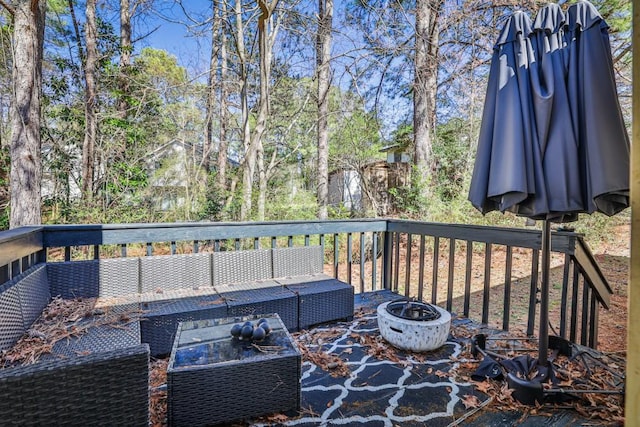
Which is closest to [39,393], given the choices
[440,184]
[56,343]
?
[56,343]

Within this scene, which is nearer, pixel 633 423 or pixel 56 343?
pixel 633 423

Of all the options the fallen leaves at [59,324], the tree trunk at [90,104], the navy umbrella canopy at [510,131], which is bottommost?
the fallen leaves at [59,324]

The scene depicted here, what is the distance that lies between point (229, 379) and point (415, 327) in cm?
132

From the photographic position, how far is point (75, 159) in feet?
23.2

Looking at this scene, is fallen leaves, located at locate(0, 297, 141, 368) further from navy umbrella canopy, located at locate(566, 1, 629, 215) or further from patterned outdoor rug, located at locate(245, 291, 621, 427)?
navy umbrella canopy, located at locate(566, 1, 629, 215)

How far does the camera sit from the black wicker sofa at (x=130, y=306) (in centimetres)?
114

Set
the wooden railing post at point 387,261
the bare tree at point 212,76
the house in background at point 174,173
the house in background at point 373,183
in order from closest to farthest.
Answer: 1. the wooden railing post at point 387,261
2. the bare tree at point 212,76
3. the house in background at point 174,173
4. the house in background at point 373,183

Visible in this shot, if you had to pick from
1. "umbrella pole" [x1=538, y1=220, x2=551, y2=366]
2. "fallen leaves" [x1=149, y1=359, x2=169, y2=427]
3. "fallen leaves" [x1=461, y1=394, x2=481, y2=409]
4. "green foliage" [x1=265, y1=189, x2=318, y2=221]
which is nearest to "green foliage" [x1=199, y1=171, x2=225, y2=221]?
"green foliage" [x1=265, y1=189, x2=318, y2=221]

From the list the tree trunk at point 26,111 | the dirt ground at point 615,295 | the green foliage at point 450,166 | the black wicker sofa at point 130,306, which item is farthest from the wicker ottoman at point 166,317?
the green foliage at point 450,166

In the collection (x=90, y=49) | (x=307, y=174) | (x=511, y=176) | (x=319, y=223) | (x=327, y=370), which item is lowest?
(x=327, y=370)

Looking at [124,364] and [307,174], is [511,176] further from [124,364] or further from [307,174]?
[307,174]

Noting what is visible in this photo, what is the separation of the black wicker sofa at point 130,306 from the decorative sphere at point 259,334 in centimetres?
54

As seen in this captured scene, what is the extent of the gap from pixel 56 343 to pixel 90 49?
7257 millimetres

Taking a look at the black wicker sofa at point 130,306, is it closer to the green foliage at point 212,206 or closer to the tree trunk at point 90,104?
the green foliage at point 212,206
